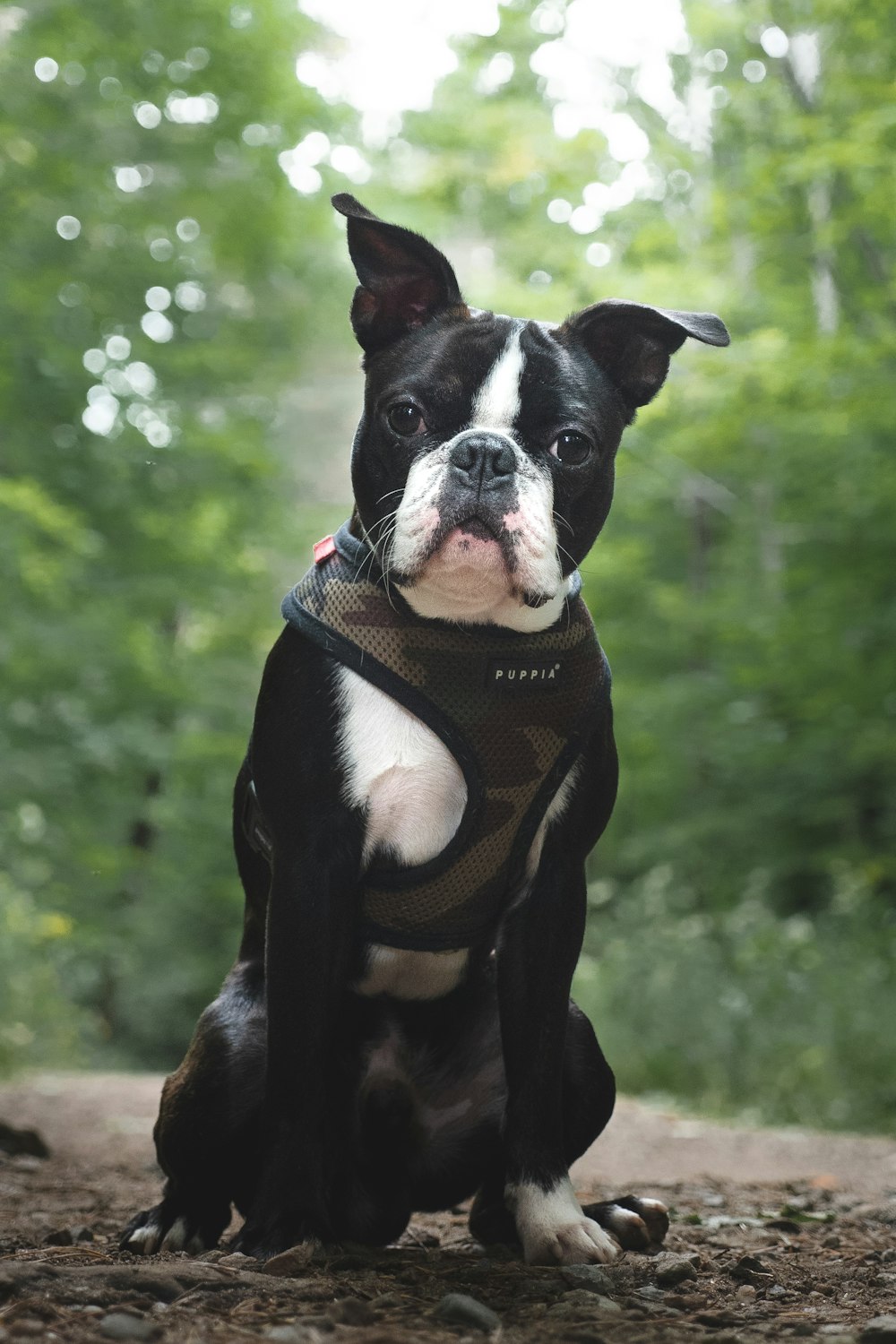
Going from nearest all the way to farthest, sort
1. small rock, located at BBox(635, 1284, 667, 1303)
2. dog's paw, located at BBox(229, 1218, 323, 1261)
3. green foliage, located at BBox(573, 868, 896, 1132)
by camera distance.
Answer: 1. small rock, located at BBox(635, 1284, 667, 1303)
2. dog's paw, located at BBox(229, 1218, 323, 1261)
3. green foliage, located at BBox(573, 868, 896, 1132)

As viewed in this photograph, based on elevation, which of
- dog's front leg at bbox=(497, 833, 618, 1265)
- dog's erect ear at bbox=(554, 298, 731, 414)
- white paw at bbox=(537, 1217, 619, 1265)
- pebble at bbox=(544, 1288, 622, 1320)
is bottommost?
pebble at bbox=(544, 1288, 622, 1320)

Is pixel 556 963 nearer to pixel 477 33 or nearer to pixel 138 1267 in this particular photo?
pixel 138 1267

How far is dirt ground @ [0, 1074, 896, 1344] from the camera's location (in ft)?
7.32

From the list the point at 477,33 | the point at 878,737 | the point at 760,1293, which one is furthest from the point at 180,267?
the point at 760,1293

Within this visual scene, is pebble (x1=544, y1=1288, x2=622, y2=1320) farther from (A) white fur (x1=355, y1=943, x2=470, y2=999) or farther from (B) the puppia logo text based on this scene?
(B) the puppia logo text

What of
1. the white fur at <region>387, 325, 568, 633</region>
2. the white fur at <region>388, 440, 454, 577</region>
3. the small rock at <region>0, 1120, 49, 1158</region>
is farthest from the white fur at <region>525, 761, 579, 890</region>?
the small rock at <region>0, 1120, 49, 1158</region>

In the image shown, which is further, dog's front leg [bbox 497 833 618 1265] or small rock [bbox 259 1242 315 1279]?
dog's front leg [bbox 497 833 618 1265]

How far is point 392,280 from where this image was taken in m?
3.39

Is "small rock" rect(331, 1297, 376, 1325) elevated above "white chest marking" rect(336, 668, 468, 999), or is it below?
below

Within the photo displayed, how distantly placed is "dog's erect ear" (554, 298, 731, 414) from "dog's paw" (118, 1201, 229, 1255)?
2164 mm

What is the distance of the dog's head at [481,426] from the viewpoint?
301 centimetres

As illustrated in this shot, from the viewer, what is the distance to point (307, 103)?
11.5 meters

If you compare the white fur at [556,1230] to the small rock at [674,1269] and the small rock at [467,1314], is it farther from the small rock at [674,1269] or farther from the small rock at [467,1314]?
the small rock at [467,1314]

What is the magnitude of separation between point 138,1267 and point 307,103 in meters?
10.6
